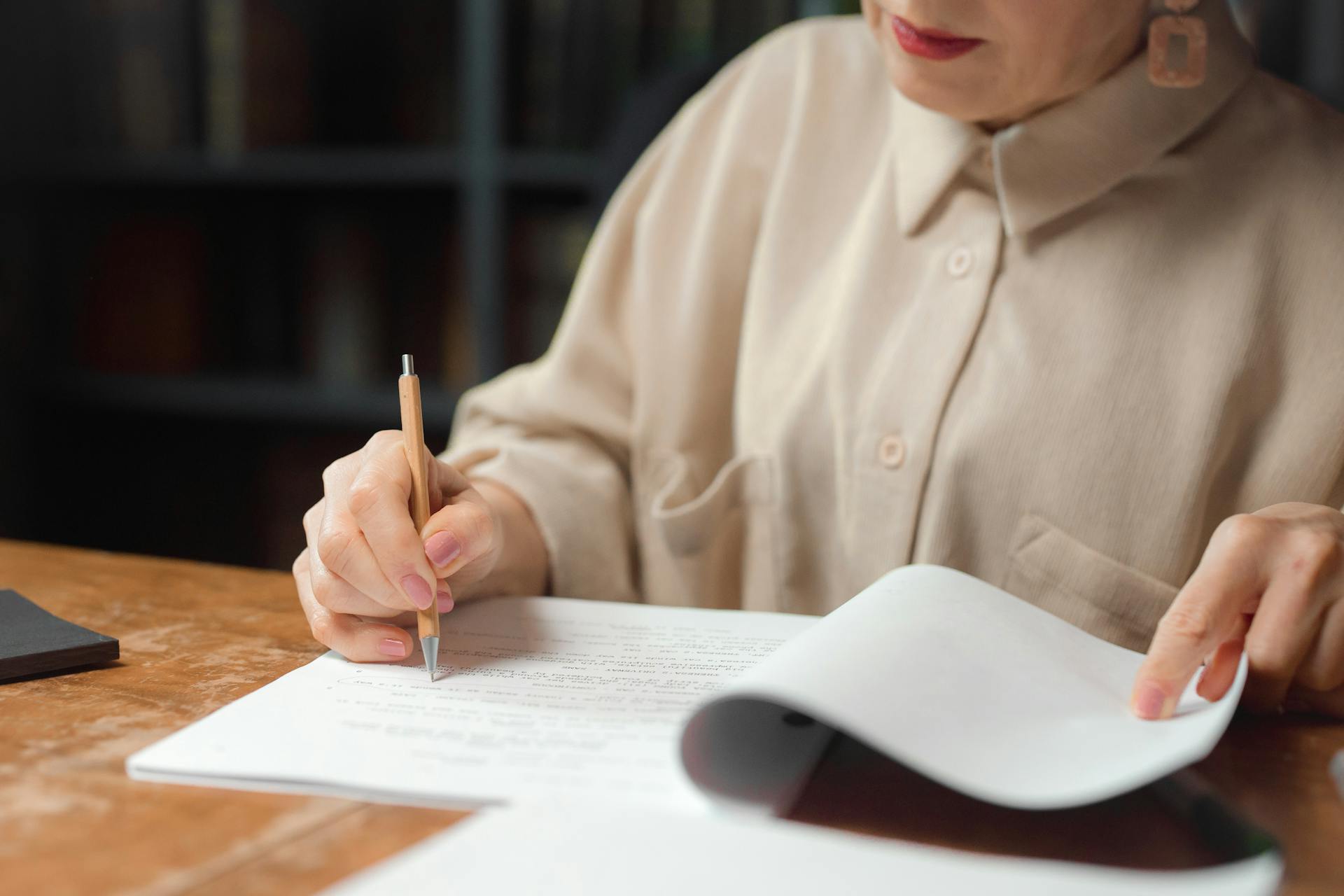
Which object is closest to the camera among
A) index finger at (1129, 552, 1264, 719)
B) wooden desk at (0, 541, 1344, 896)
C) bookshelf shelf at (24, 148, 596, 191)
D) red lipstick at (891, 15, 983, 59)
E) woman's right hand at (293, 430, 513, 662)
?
wooden desk at (0, 541, 1344, 896)

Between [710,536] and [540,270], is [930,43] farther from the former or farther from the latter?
[540,270]

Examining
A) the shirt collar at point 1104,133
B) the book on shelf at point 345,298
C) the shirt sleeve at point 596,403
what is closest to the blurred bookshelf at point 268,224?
the book on shelf at point 345,298

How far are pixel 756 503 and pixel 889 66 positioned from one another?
0.34 meters

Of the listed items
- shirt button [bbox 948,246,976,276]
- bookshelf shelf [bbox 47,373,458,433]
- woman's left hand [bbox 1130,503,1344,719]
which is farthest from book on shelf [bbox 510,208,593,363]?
woman's left hand [bbox 1130,503,1344,719]

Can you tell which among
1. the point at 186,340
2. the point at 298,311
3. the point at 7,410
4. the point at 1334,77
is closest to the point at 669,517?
the point at 1334,77

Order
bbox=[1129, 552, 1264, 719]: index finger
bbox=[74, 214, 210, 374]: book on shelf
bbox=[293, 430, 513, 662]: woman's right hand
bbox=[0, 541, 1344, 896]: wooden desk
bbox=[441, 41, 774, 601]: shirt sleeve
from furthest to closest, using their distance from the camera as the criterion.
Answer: bbox=[74, 214, 210, 374]: book on shelf → bbox=[441, 41, 774, 601]: shirt sleeve → bbox=[293, 430, 513, 662]: woman's right hand → bbox=[1129, 552, 1264, 719]: index finger → bbox=[0, 541, 1344, 896]: wooden desk

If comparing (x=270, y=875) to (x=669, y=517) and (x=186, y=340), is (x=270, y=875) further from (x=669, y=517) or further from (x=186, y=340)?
(x=186, y=340)

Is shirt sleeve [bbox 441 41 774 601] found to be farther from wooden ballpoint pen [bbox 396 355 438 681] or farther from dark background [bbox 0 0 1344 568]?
dark background [bbox 0 0 1344 568]

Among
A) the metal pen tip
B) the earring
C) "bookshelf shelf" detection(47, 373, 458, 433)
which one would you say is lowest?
"bookshelf shelf" detection(47, 373, 458, 433)

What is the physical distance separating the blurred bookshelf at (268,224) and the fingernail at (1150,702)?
53.2 inches

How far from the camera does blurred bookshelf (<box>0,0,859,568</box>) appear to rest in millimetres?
1792

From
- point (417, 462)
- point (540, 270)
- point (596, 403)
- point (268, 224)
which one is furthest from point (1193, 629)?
point (268, 224)

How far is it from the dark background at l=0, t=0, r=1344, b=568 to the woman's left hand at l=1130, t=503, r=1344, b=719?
1.28 m

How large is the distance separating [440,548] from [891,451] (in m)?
0.36
